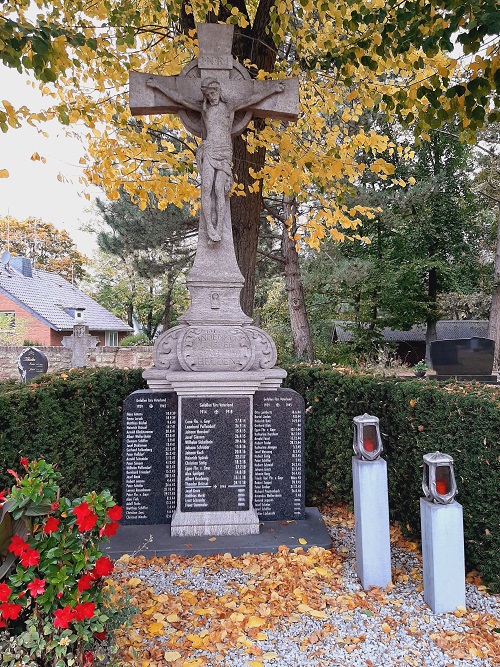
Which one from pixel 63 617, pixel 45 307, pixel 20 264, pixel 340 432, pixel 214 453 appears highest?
pixel 20 264

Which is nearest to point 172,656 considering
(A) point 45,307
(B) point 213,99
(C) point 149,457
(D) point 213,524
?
(D) point 213,524

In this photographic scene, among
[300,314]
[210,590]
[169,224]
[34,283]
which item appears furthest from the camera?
[34,283]

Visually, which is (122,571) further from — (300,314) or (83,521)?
(300,314)

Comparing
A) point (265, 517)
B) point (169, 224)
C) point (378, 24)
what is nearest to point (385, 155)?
point (169, 224)

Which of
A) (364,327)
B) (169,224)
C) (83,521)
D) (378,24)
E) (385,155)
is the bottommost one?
(83,521)

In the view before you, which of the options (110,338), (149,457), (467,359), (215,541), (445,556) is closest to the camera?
(445,556)

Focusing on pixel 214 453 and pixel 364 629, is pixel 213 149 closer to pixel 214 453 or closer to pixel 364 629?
pixel 214 453

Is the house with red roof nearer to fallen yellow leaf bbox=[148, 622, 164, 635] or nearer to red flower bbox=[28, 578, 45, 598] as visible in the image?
fallen yellow leaf bbox=[148, 622, 164, 635]

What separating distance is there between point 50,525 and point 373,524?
2.33 m

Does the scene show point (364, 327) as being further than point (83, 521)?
Yes

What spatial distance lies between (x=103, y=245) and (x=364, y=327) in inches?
415

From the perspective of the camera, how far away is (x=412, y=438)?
416 centimetres

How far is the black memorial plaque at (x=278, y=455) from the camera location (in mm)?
4633

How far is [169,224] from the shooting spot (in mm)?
13227
